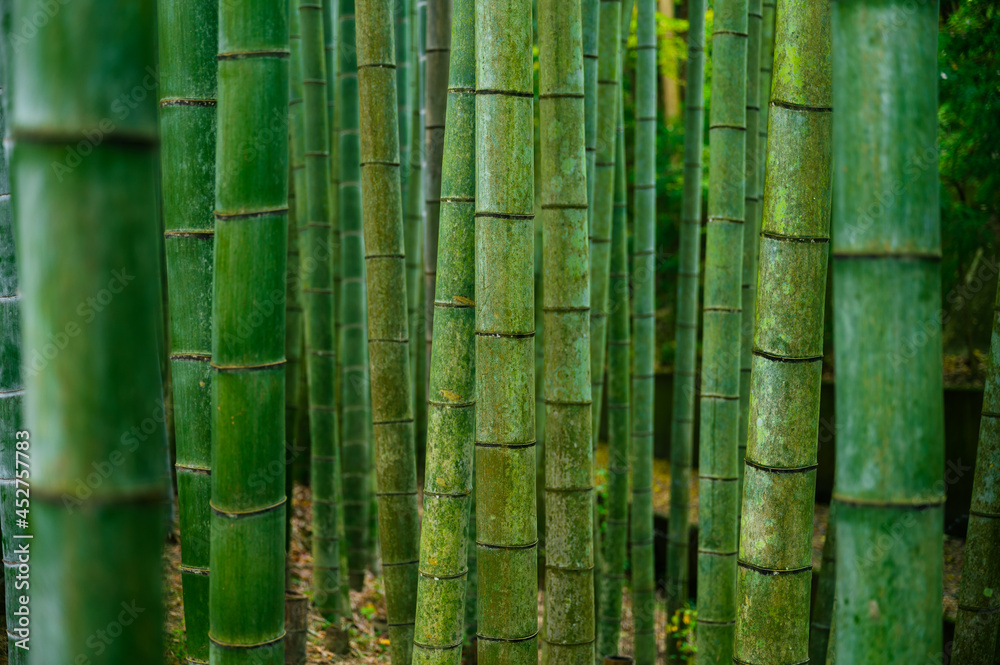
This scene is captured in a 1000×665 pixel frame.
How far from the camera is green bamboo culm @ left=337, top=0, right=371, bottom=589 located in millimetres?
4367

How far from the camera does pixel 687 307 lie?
4.95 meters

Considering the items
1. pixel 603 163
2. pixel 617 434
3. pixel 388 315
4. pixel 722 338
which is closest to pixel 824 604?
pixel 617 434

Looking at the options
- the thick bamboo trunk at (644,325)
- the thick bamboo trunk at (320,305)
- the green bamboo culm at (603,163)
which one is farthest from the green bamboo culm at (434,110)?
the thick bamboo trunk at (644,325)

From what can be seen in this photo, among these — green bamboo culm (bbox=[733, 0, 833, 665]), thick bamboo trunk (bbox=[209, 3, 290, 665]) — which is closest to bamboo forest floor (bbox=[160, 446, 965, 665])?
thick bamboo trunk (bbox=[209, 3, 290, 665])

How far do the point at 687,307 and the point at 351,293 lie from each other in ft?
6.12

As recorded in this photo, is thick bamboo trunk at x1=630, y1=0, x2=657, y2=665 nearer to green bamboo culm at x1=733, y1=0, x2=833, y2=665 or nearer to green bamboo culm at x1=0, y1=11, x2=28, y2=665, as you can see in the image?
green bamboo culm at x1=733, y1=0, x2=833, y2=665

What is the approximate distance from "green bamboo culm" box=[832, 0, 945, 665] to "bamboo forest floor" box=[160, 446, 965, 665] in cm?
260

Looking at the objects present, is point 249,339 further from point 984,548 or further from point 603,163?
point 984,548

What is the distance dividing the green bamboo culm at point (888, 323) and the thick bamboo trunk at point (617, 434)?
3162 millimetres

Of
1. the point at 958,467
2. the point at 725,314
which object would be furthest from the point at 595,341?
the point at 958,467

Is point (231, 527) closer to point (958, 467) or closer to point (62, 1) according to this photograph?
point (62, 1)

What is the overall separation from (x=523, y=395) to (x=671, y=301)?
8.50 meters

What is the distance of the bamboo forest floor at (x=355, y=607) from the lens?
4.25 meters

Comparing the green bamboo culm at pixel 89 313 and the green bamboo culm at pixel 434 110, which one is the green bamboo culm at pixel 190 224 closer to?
the green bamboo culm at pixel 89 313
